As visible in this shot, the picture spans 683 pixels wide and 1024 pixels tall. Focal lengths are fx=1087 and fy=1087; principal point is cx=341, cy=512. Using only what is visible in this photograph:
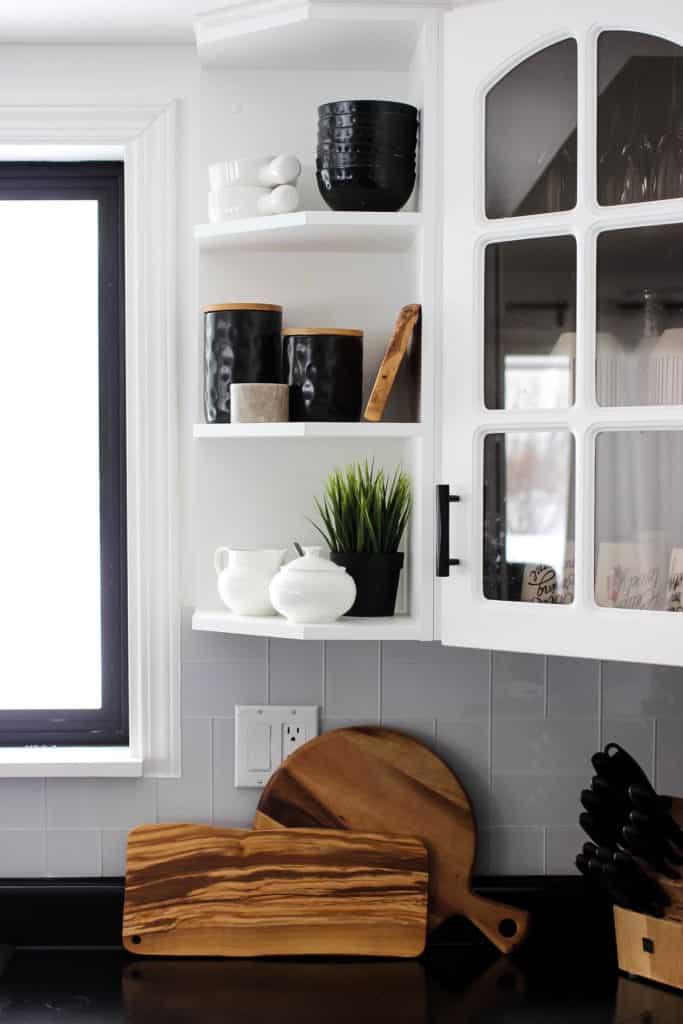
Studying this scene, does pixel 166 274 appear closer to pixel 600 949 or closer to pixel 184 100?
pixel 184 100

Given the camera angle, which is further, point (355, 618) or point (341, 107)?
point (355, 618)

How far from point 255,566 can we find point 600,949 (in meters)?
0.81

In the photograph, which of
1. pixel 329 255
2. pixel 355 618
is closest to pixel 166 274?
pixel 329 255

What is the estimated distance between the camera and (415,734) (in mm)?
1802

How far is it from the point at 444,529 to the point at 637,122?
58 centimetres

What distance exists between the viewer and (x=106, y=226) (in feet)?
6.18

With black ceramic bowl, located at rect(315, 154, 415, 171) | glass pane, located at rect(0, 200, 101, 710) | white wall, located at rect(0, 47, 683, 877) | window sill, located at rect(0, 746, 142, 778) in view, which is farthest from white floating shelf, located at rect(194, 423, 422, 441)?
window sill, located at rect(0, 746, 142, 778)

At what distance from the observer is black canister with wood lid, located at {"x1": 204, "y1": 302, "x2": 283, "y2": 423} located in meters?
1.63

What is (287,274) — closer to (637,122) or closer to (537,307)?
(537,307)

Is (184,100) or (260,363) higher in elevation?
(184,100)

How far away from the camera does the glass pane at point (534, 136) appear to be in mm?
1407

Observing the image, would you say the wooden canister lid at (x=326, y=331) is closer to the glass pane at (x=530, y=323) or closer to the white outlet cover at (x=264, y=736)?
the glass pane at (x=530, y=323)

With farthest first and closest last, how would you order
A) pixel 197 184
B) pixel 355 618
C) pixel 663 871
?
pixel 197 184
pixel 355 618
pixel 663 871

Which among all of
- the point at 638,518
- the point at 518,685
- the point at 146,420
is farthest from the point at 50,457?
the point at 638,518
